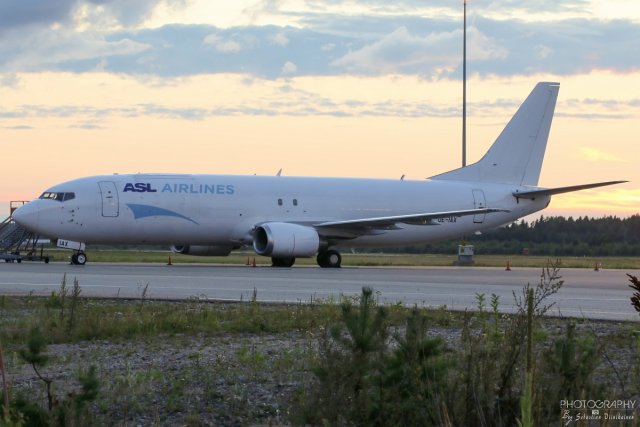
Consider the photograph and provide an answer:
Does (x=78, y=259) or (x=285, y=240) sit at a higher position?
(x=285, y=240)

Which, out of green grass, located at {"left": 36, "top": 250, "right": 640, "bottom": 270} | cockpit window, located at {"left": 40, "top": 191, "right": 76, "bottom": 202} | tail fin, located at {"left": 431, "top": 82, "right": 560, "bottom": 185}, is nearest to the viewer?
cockpit window, located at {"left": 40, "top": 191, "right": 76, "bottom": 202}

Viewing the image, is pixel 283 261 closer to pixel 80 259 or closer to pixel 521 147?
pixel 80 259

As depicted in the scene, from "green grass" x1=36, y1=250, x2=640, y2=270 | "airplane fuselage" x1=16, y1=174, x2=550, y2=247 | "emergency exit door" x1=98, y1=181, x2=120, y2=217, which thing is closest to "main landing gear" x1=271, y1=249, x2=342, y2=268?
"airplane fuselage" x1=16, y1=174, x2=550, y2=247

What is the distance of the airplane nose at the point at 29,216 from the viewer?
1177 inches

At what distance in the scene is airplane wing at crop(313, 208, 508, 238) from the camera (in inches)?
1259

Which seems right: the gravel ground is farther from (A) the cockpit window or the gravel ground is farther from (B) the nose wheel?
(A) the cockpit window

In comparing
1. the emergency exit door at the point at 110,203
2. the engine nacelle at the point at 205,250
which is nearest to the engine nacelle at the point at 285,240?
the engine nacelle at the point at 205,250

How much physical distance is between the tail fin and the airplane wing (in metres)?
3.86

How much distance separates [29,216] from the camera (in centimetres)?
2994

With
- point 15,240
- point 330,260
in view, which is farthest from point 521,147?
point 15,240

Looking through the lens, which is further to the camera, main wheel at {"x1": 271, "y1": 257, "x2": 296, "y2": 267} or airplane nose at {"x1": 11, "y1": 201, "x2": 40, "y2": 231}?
main wheel at {"x1": 271, "y1": 257, "x2": 296, "y2": 267}

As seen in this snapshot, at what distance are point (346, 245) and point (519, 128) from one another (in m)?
8.16

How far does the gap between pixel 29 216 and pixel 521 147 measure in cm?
1707

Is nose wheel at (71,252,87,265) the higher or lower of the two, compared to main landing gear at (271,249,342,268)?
lower
